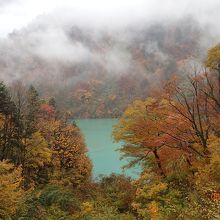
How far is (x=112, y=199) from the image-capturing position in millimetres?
30500

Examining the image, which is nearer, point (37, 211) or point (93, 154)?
point (37, 211)

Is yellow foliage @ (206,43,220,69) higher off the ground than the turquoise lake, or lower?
higher

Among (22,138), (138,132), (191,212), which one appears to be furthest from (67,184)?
(191,212)

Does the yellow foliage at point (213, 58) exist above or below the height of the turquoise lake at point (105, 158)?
above

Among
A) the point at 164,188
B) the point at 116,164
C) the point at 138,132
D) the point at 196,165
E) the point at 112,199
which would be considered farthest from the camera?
the point at 116,164

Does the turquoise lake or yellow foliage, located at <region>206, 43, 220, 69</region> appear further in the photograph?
the turquoise lake

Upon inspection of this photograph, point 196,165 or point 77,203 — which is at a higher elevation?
point 196,165

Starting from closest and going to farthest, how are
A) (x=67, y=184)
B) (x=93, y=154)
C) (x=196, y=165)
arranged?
1. (x=196, y=165)
2. (x=67, y=184)
3. (x=93, y=154)

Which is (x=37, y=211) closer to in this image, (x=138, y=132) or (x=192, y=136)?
(x=138, y=132)

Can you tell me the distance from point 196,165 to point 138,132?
577cm

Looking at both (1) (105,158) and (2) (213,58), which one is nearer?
(2) (213,58)

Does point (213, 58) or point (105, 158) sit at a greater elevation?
point (213, 58)

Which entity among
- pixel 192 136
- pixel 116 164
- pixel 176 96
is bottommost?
pixel 116 164

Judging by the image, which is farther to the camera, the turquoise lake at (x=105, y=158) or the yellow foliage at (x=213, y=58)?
the turquoise lake at (x=105, y=158)
